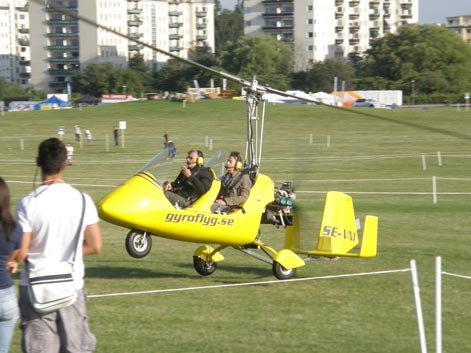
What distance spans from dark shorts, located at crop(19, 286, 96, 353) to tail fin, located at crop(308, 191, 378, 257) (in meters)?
6.90

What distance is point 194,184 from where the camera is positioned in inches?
482

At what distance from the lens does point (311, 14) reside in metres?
158

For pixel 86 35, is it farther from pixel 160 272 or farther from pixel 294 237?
pixel 294 237

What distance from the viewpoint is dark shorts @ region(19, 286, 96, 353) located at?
5.66 m

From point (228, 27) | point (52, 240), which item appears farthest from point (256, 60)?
point (52, 240)

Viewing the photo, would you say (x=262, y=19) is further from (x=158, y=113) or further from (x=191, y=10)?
(x=158, y=113)

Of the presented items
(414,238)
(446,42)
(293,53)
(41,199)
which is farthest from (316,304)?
(293,53)

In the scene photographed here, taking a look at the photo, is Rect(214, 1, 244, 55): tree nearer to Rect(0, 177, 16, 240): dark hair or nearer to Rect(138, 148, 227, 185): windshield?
Rect(138, 148, 227, 185): windshield

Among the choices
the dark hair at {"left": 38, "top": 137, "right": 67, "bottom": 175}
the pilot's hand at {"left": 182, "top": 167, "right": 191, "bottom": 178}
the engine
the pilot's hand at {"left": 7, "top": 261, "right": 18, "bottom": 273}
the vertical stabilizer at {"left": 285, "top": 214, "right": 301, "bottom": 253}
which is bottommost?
the vertical stabilizer at {"left": 285, "top": 214, "right": 301, "bottom": 253}

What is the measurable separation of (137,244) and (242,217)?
87.3 inches

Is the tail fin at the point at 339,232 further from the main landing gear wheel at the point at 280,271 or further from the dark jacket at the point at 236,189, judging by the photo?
the dark jacket at the point at 236,189

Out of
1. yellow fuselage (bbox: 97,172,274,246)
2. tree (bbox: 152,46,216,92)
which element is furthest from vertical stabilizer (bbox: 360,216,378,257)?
tree (bbox: 152,46,216,92)

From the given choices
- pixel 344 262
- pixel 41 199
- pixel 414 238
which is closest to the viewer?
pixel 41 199

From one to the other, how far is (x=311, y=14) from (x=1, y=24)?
58335 mm
